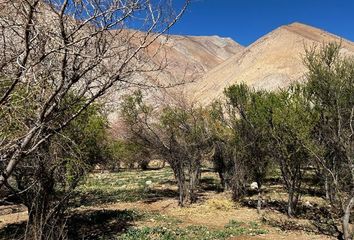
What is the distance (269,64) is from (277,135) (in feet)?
236

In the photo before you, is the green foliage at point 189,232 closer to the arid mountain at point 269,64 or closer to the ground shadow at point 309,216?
the ground shadow at point 309,216

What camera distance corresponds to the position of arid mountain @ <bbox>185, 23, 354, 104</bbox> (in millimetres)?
82250

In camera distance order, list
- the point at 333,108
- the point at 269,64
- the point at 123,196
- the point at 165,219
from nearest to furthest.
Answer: the point at 333,108, the point at 165,219, the point at 123,196, the point at 269,64

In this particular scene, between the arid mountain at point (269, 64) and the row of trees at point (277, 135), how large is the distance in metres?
53.7

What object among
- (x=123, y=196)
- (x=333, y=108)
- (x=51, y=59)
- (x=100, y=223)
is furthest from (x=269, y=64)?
(x=51, y=59)

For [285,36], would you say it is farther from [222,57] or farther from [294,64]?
[222,57]

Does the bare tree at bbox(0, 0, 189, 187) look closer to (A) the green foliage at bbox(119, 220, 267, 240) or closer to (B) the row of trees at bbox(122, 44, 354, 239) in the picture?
(B) the row of trees at bbox(122, 44, 354, 239)

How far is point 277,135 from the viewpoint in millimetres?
18250

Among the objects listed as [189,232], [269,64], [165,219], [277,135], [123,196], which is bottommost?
[189,232]

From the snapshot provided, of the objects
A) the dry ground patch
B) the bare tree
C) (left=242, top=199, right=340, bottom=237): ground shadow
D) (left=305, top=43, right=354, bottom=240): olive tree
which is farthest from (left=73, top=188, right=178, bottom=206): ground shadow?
the bare tree

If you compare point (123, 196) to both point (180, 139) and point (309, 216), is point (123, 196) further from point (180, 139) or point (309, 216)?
point (309, 216)

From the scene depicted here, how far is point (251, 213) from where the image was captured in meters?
20.3

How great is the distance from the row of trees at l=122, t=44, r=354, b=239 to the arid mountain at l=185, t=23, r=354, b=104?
176 ft

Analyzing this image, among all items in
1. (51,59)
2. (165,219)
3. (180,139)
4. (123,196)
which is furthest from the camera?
(123,196)
